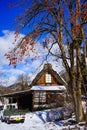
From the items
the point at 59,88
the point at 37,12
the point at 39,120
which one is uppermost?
the point at 37,12

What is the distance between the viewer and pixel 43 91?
45406 millimetres

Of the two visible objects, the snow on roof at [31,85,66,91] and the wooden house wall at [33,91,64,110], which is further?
the snow on roof at [31,85,66,91]

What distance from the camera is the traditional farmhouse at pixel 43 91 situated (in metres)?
44.6

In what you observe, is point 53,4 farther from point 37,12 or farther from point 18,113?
point 18,113

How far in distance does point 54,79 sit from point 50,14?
28037 millimetres

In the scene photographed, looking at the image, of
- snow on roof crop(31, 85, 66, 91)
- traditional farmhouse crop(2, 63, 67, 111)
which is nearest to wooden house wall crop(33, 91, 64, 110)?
traditional farmhouse crop(2, 63, 67, 111)

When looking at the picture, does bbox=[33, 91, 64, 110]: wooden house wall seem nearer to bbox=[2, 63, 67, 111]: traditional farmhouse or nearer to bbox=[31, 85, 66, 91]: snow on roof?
bbox=[2, 63, 67, 111]: traditional farmhouse

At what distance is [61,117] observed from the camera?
29.3m

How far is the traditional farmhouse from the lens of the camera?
44.6 meters

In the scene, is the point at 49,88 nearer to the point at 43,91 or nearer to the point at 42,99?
the point at 43,91

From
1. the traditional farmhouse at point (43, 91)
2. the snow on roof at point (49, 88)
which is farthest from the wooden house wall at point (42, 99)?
the snow on roof at point (49, 88)

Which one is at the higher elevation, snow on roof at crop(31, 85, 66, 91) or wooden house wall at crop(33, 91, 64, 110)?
snow on roof at crop(31, 85, 66, 91)

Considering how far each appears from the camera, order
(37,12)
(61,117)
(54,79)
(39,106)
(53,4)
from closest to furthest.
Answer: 1. (53,4)
2. (37,12)
3. (61,117)
4. (39,106)
5. (54,79)

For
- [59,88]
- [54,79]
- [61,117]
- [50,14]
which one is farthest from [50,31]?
[54,79]
